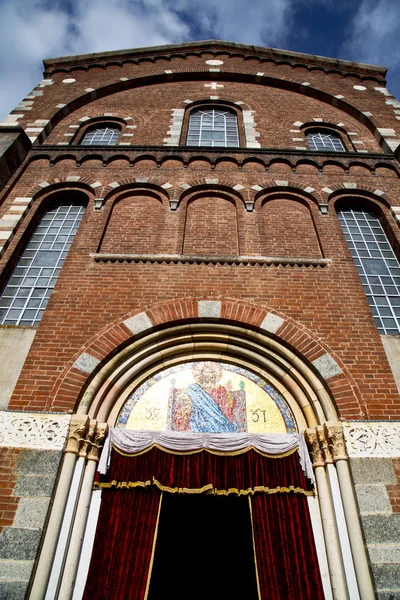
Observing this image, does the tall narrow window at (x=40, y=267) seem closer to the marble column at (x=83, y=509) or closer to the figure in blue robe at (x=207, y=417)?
the marble column at (x=83, y=509)

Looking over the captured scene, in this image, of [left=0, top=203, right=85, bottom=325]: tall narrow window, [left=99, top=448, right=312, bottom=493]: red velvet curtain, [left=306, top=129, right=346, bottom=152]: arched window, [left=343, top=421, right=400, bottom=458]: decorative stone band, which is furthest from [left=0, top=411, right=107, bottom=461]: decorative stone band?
[left=306, top=129, right=346, bottom=152]: arched window

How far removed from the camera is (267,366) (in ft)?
21.5

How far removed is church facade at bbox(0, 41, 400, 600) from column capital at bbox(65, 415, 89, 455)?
0.08 ft

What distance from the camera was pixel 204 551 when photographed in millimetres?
8234

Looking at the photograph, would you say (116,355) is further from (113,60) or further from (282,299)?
(113,60)

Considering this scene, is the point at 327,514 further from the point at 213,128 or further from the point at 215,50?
the point at 215,50

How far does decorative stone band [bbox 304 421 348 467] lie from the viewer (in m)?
5.49

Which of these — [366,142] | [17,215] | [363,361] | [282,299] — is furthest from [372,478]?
[366,142]

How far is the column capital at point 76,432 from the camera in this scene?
18.0 feet

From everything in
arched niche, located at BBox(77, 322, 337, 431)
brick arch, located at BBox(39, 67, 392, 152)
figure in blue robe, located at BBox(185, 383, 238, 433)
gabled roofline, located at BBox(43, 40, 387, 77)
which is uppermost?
gabled roofline, located at BBox(43, 40, 387, 77)

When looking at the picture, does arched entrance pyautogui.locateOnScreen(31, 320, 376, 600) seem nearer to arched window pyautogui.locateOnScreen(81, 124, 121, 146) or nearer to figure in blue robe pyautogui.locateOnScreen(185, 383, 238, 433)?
figure in blue robe pyautogui.locateOnScreen(185, 383, 238, 433)

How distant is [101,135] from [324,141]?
6.89 meters

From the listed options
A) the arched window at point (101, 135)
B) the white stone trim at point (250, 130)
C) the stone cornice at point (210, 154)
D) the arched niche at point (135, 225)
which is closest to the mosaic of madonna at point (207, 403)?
the arched niche at point (135, 225)

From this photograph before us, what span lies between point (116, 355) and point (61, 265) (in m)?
2.84
